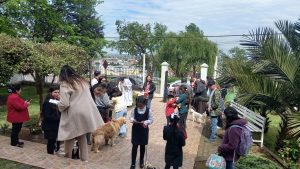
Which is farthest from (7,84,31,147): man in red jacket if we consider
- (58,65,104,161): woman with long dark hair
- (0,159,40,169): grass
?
(58,65,104,161): woman with long dark hair

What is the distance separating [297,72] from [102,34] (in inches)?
1031

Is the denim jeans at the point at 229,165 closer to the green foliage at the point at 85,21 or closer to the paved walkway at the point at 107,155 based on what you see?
the paved walkway at the point at 107,155

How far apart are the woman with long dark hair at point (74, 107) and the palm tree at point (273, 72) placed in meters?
4.44

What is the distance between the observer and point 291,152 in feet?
26.1

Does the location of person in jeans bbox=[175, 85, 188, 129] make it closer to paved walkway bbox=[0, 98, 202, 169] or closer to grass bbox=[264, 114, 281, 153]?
paved walkway bbox=[0, 98, 202, 169]

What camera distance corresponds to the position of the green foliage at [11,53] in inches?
351

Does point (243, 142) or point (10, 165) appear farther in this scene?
point (10, 165)

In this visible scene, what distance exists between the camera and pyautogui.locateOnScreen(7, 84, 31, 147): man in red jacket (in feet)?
23.2

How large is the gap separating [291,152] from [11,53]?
7.58 metres

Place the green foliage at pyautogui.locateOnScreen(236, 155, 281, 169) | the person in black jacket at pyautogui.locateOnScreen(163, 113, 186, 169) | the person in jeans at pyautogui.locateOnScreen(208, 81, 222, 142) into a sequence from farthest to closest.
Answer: the person in jeans at pyautogui.locateOnScreen(208, 81, 222, 142)
the green foliage at pyautogui.locateOnScreen(236, 155, 281, 169)
the person in black jacket at pyautogui.locateOnScreen(163, 113, 186, 169)

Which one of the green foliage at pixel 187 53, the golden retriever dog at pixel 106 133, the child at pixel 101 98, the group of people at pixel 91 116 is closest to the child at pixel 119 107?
the group of people at pixel 91 116

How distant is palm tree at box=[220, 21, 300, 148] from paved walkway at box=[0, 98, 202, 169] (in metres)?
2.17

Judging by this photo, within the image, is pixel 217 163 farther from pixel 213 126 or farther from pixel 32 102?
pixel 32 102

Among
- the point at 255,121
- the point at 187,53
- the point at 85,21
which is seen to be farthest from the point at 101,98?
the point at 187,53
